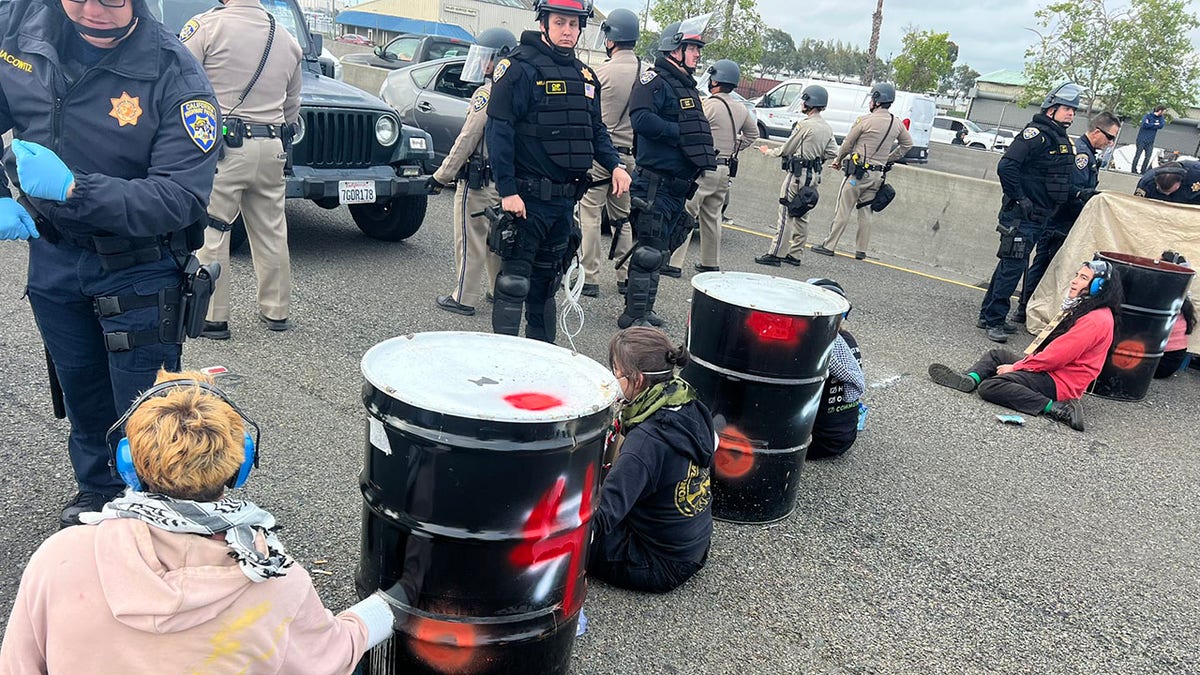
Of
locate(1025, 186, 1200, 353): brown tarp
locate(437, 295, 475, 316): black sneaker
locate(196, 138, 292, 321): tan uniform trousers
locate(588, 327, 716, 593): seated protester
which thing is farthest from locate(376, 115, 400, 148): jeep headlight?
locate(1025, 186, 1200, 353): brown tarp

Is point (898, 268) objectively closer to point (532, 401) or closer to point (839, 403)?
point (839, 403)

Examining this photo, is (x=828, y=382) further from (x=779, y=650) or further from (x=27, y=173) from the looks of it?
(x=27, y=173)

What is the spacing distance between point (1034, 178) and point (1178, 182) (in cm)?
146

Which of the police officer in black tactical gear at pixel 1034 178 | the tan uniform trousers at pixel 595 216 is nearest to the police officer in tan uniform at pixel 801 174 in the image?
the police officer in black tactical gear at pixel 1034 178

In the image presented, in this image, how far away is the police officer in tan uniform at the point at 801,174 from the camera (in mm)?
9242

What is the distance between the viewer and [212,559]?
1.70 meters

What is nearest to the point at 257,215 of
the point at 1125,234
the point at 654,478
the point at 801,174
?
the point at 654,478

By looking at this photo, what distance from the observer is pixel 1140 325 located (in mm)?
6273

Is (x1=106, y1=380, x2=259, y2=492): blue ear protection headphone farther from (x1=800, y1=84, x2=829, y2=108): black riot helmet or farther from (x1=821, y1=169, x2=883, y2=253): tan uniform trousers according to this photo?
(x1=821, y1=169, x2=883, y2=253): tan uniform trousers

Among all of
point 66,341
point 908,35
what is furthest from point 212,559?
point 908,35

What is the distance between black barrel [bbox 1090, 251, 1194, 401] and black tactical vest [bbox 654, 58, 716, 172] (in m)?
3.04

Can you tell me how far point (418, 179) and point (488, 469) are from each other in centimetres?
540

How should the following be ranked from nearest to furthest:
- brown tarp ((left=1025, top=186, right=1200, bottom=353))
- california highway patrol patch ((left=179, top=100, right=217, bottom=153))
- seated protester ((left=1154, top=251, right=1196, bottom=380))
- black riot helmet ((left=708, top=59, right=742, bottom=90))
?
1. california highway patrol patch ((left=179, top=100, right=217, bottom=153))
2. seated protester ((left=1154, top=251, right=1196, bottom=380))
3. brown tarp ((left=1025, top=186, right=1200, bottom=353))
4. black riot helmet ((left=708, top=59, right=742, bottom=90))

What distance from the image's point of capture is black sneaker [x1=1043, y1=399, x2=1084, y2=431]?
18.3ft
